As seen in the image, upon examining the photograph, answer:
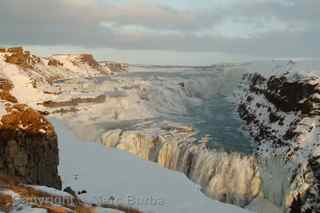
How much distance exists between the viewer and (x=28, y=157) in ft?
78.9

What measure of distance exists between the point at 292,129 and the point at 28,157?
25.4m

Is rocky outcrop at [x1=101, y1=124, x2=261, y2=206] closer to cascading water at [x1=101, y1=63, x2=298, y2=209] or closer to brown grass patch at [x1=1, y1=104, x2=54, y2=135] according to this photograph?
cascading water at [x1=101, y1=63, x2=298, y2=209]

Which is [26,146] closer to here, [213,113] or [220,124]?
→ [220,124]

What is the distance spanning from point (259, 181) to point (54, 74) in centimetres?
10972

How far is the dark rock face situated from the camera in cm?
2333

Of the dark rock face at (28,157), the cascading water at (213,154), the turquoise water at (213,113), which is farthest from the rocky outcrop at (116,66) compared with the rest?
the dark rock face at (28,157)

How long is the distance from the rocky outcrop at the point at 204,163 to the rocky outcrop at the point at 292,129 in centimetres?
284

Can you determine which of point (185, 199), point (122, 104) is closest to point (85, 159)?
point (185, 199)

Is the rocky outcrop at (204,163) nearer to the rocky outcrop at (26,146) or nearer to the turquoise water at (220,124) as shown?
the turquoise water at (220,124)

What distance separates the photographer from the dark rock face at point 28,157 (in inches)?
918

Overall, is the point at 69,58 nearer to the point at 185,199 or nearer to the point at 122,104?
the point at 122,104

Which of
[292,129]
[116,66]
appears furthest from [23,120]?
[116,66]

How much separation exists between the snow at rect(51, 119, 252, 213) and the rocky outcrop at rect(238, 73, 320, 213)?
6.88m

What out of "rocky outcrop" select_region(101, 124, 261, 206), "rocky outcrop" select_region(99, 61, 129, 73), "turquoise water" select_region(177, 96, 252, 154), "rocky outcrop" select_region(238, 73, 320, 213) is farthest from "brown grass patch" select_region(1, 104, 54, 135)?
"rocky outcrop" select_region(99, 61, 129, 73)
